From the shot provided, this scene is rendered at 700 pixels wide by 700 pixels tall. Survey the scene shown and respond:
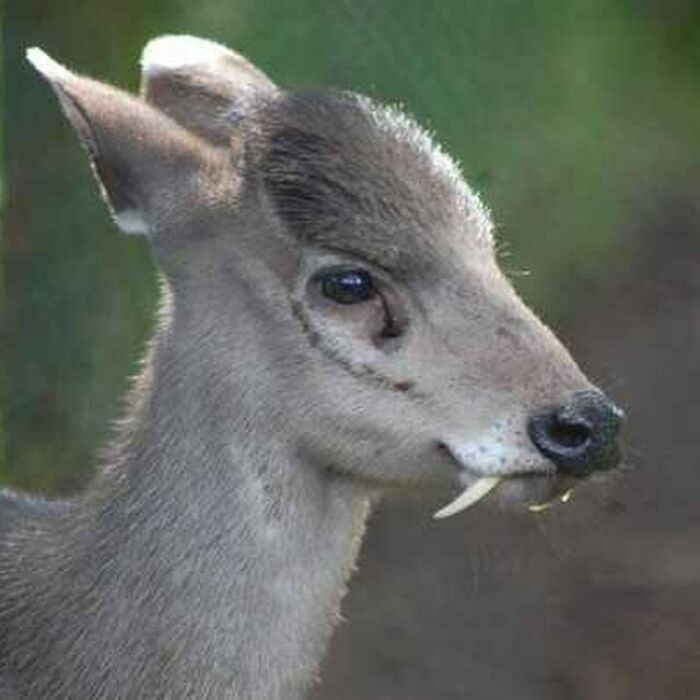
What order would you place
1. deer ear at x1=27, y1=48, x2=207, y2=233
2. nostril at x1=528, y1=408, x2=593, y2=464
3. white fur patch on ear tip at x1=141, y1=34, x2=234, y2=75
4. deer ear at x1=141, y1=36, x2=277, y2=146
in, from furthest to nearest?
white fur patch on ear tip at x1=141, y1=34, x2=234, y2=75
deer ear at x1=141, y1=36, x2=277, y2=146
deer ear at x1=27, y1=48, x2=207, y2=233
nostril at x1=528, y1=408, x2=593, y2=464

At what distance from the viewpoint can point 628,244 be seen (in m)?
6.88

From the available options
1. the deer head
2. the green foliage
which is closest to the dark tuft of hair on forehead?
the deer head

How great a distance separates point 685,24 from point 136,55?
1107 millimetres

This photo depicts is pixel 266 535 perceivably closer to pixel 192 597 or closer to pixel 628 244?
pixel 192 597

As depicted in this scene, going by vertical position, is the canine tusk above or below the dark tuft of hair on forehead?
below

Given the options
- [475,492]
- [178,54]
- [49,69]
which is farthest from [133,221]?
[475,492]

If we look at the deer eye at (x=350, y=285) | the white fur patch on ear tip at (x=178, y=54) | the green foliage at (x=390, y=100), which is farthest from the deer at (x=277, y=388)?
the green foliage at (x=390, y=100)

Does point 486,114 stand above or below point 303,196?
below

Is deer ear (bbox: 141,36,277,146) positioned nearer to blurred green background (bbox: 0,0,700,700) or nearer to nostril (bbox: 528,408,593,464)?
nostril (bbox: 528,408,593,464)

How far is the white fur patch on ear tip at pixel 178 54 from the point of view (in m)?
5.18

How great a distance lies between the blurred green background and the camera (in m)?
6.67

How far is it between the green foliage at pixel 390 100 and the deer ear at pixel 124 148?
1.82 metres

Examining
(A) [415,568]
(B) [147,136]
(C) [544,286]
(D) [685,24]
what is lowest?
(A) [415,568]

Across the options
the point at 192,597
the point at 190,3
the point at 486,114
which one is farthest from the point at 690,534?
the point at 192,597
